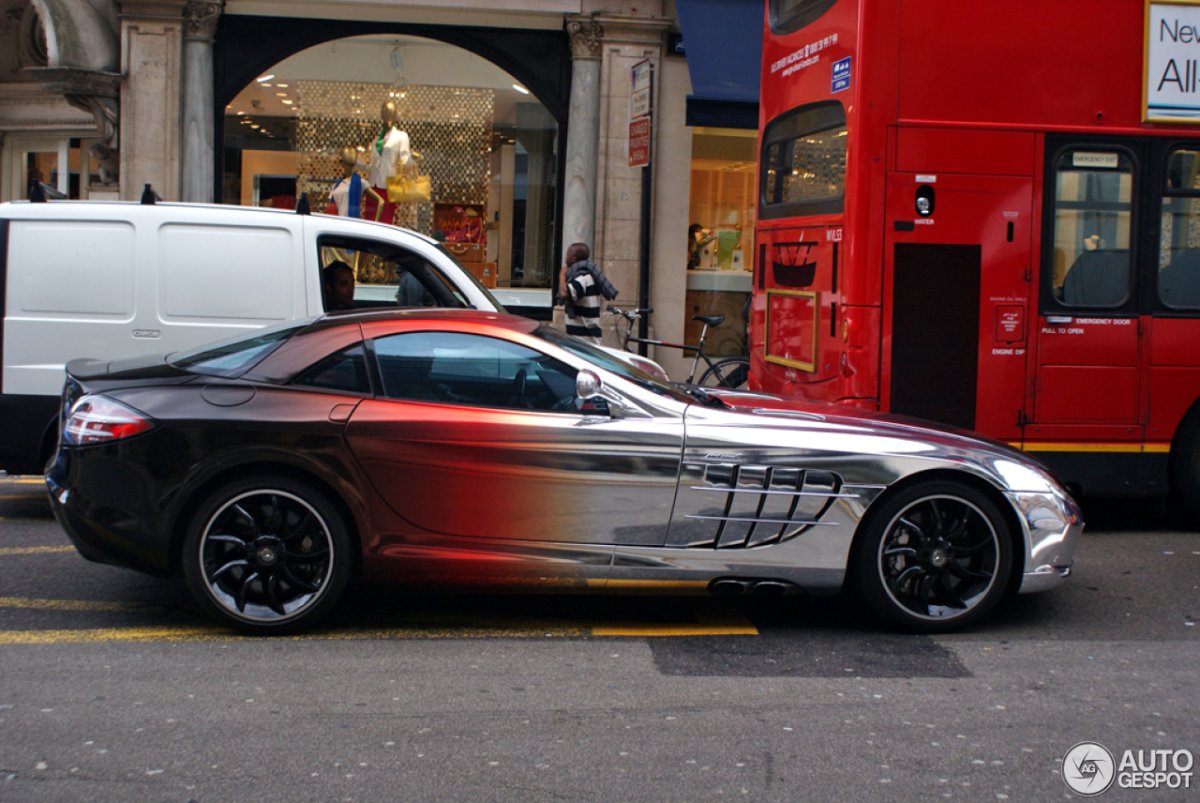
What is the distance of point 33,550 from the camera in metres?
7.43

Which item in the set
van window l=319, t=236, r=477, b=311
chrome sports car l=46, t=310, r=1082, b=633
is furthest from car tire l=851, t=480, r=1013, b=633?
van window l=319, t=236, r=477, b=311

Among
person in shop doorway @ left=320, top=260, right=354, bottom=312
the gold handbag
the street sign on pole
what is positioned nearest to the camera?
person in shop doorway @ left=320, top=260, right=354, bottom=312

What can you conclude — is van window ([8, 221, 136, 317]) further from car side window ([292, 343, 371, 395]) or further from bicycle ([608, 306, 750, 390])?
bicycle ([608, 306, 750, 390])

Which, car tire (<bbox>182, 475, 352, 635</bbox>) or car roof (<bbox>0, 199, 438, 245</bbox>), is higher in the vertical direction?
car roof (<bbox>0, 199, 438, 245</bbox>)

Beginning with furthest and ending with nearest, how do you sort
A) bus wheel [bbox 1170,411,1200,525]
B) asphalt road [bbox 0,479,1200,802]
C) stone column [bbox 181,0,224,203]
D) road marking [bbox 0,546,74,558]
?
stone column [bbox 181,0,224,203], bus wheel [bbox 1170,411,1200,525], road marking [bbox 0,546,74,558], asphalt road [bbox 0,479,1200,802]

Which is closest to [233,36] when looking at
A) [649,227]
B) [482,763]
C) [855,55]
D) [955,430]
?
[649,227]

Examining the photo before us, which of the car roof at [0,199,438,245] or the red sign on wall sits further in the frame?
the red sign on wall

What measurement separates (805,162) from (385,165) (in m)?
8.13

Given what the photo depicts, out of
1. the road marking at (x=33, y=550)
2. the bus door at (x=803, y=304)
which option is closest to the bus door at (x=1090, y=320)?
the bus door at (x=803, y=304)

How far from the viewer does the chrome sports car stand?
5.69 metres

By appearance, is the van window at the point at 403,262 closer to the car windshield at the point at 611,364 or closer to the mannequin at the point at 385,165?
the car windshield at the point at 611,364

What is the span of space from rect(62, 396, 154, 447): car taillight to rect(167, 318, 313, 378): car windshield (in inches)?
14.5

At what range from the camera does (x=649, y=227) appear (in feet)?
52.0

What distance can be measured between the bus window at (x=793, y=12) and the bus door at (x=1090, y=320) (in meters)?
1.75
